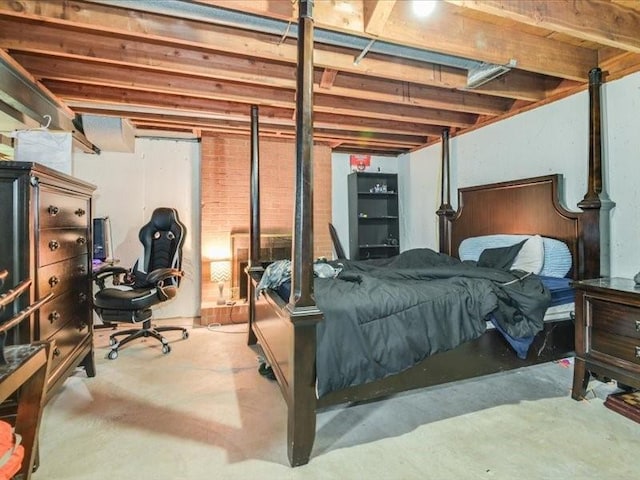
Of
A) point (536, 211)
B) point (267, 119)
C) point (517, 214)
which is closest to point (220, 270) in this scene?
point (267, 119)

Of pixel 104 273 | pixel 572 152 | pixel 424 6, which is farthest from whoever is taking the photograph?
pixel 104 273

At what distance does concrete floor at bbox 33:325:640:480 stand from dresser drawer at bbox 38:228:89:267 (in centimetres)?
94

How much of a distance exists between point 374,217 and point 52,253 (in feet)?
12.5

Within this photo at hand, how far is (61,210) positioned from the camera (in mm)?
1926

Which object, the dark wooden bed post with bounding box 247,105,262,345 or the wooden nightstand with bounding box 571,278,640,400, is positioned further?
the dark wooden bed post with bounding box 247,105,262,345

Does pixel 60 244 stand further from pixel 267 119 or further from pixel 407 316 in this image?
pixel 267 119

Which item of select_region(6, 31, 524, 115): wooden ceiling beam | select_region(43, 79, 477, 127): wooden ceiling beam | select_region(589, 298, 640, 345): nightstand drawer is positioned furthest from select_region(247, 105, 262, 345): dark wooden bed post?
select_region(589, 298, 640, 345): nightstand drawer

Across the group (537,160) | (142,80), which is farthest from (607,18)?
(142,80)

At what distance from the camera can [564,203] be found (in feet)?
9.34

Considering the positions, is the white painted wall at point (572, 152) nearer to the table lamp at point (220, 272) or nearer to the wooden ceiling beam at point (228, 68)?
the wooden ceiling beam at point (228, 68)

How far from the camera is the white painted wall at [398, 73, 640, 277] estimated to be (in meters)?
2.43

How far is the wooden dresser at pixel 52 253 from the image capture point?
5.03ft

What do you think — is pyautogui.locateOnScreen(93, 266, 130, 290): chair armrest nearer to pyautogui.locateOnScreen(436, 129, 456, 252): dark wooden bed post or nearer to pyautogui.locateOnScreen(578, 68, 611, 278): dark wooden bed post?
pyautogui.locateOnScreen(436, 129, 456, 252): dark wooden bed post

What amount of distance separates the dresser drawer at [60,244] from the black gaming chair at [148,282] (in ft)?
2.16
